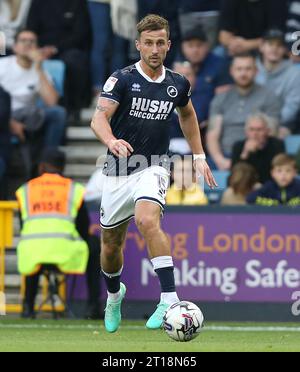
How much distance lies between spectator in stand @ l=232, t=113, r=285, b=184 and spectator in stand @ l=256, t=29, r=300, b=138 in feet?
2.21

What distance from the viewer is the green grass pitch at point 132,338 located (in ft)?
34.2

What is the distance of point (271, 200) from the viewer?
1605cm

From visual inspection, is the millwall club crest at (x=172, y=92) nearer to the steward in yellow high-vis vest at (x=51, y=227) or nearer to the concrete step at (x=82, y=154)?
the steward in yellow high-vis vest at (x=51, y=227)

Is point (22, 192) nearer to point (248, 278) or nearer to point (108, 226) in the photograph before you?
point (248, 278)

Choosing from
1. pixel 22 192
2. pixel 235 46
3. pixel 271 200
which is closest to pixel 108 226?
pixel 22 192

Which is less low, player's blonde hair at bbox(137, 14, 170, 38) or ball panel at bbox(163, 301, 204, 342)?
player's blonde hair at bbox(137, 14, 170, 38)

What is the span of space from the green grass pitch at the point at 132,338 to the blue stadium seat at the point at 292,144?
3.71 meters

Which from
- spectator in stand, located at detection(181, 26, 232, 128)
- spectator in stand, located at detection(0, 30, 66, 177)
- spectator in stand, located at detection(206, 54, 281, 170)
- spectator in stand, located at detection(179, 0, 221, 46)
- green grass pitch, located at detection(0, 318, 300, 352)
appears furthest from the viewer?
spectator in stand, located at detection(179, 0, 221, 46)

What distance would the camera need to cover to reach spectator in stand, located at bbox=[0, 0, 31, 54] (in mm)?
19453

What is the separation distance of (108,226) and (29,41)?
24.6ft

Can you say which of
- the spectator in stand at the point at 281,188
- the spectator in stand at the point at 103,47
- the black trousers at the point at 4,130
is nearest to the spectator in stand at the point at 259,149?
the spectator in stand at the point at 281,188

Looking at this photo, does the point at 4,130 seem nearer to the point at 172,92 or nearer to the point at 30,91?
the point at 30,91

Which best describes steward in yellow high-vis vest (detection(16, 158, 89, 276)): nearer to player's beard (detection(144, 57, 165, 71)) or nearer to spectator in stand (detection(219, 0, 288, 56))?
player's beard (detection(144, 57, 165, 71))

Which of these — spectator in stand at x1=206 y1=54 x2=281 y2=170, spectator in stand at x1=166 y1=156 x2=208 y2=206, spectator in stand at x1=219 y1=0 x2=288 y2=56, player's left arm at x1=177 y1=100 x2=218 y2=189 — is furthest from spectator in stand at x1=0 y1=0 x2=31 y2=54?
player's left arm at x1=177 y1=100 x2=218 y2=189
